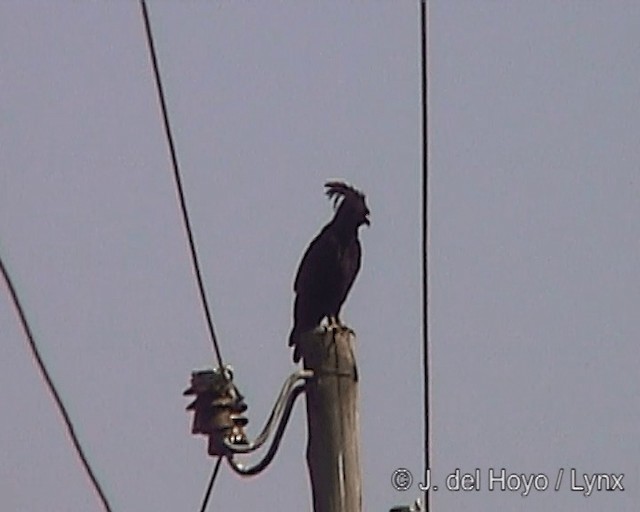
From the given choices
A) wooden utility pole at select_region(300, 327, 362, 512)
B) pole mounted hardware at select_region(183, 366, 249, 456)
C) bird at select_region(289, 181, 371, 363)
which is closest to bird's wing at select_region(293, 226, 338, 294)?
bird at select_region(289, 181, 371, 363)

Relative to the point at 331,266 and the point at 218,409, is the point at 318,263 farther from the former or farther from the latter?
the point at 218,409

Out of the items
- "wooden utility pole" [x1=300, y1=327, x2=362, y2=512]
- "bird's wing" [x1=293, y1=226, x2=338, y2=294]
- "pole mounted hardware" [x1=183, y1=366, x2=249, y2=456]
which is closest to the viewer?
"wooden utility pole" [x1=300, y1=327, x2=362, y2=512]

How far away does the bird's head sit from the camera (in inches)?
194

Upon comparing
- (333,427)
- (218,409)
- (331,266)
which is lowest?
(333,427)

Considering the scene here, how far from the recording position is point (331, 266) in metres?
4.22

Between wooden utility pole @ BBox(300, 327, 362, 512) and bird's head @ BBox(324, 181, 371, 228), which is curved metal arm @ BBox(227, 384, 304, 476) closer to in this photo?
wooden utility pole @ BBox(300, 327, 362, 512)

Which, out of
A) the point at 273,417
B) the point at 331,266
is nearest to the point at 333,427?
the point at 273,417

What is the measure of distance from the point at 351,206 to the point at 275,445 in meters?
1.68

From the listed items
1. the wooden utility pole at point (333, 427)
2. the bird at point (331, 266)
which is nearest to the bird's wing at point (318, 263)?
the bird at point (331, 266)

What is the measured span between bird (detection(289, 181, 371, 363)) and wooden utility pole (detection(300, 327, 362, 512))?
132 millimetres

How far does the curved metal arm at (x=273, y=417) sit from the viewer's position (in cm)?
337

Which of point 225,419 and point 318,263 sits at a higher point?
point 318,263

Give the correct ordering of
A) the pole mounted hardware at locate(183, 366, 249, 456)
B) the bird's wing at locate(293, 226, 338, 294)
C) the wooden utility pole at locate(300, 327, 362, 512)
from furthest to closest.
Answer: the bird's wing at locate(293, 226, 338, 294) → the pole mounted hardware at locate(183, 366, 249, 456) → the wooden utility pole at locate(300, 327, 362, 512)

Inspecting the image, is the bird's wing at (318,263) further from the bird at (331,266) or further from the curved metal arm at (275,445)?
the curved metal arm at (275,445)
